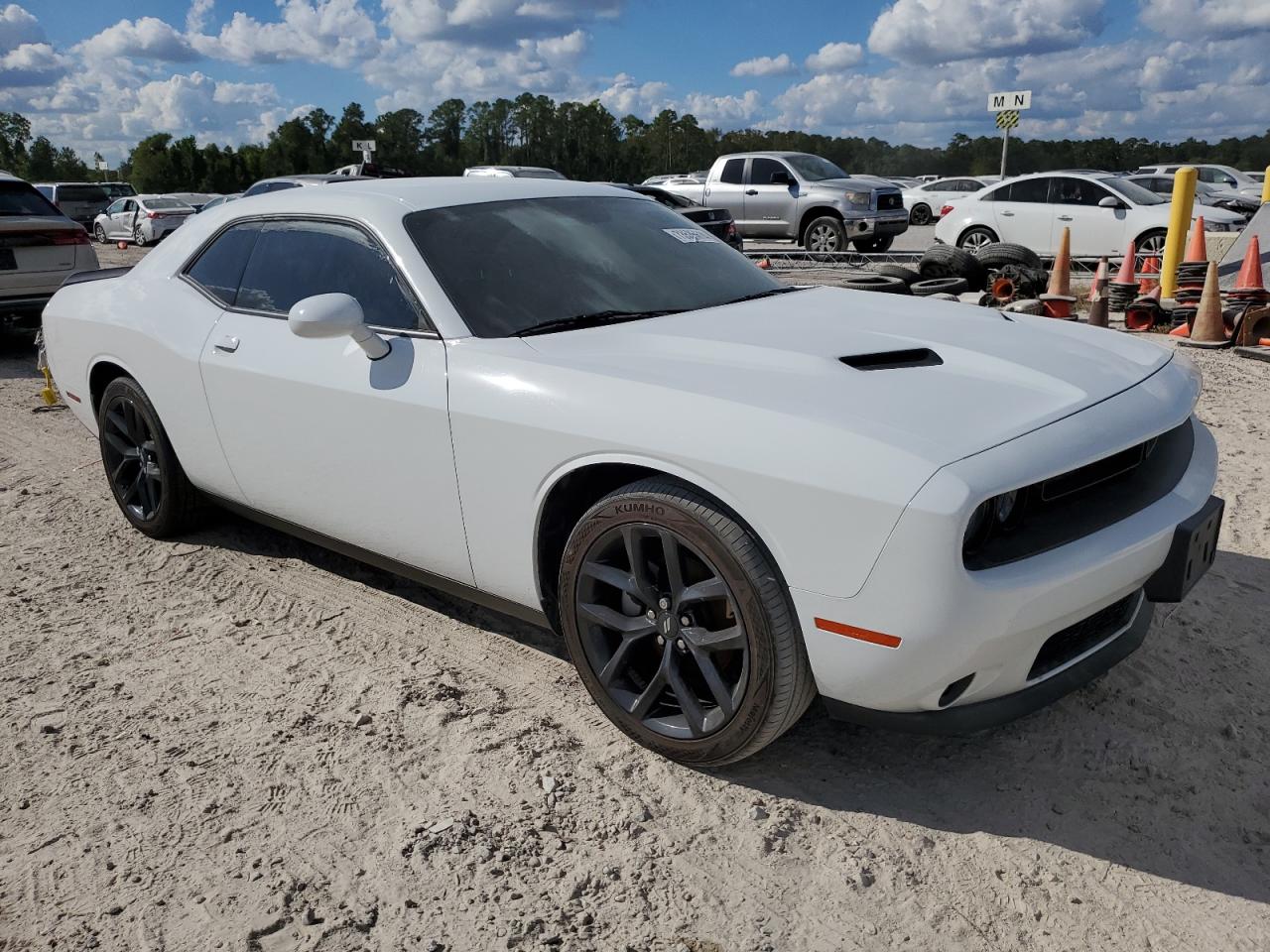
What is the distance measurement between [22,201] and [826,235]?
39.4ft

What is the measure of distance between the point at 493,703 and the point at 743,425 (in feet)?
4.29

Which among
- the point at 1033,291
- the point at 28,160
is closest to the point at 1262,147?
the point at 1033,291

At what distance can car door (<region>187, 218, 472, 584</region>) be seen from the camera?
10.3 feet

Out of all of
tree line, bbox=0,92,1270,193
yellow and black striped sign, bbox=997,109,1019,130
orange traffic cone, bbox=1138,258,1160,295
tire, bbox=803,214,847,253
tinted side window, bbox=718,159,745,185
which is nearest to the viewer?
orange traffic cone, bbox=1138,258,1160,295

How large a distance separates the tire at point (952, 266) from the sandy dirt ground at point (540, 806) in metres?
7.43

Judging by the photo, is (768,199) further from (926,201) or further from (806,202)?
(926,201)

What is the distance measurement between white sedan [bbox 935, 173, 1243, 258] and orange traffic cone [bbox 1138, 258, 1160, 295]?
1.02 meters

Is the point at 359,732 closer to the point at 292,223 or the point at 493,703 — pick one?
the point at 493,703

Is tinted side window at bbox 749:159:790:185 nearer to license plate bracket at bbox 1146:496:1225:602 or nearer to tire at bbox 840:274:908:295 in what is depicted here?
tire at bbox 840:274:908:295

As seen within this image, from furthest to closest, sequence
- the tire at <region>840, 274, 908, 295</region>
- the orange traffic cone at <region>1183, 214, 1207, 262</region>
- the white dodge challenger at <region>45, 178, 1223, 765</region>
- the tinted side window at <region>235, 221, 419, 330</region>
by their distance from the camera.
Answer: the orange traffic cone at <region>1183, 214, 1207, 262</region> < the tire at <region>840, 274, 908, 295</region> < the tinted side window at <region>235, 221, 419, 330</region> < the white dodge challenger at <region>45, 178, 1223, 765</region>

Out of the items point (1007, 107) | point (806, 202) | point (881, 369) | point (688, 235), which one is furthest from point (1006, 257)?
point (1007, 107)

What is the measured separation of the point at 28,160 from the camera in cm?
8719

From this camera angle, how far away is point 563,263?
3.42 metres

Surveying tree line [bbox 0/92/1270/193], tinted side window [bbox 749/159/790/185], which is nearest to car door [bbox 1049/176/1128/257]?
tinted side window [bbox 749/159/790/185]
